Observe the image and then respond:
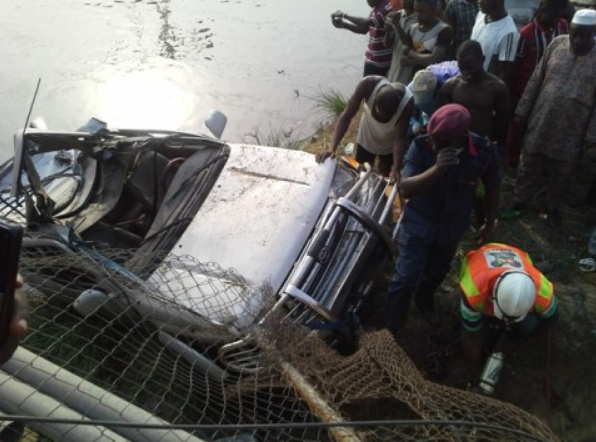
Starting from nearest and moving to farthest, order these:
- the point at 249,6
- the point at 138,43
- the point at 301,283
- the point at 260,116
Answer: the point at 301,283
the point at 260,116
the point at 138,43
the point at 249,6

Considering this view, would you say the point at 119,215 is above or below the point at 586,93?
below

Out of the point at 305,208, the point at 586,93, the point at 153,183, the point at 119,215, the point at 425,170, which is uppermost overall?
the point at 586,93

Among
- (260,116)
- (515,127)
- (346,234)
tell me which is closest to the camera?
(346,234)

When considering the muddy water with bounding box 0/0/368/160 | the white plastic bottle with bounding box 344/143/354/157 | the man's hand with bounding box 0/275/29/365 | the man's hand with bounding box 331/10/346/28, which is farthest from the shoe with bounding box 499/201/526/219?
the man's hand with bounding box 0/275/29/365

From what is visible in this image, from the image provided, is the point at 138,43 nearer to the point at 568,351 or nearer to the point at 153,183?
the point at 153,183

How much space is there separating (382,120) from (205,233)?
5.46 feet

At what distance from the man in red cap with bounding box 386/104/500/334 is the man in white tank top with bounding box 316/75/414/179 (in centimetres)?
72

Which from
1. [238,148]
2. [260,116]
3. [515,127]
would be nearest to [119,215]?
[238,148]

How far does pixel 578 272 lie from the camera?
4289 mm

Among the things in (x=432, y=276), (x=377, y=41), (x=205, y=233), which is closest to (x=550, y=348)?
(x=432, y=276)

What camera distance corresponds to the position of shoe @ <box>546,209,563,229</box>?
4.68 m

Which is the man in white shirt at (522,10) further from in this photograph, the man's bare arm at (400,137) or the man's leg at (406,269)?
the man's leg at (406,269)

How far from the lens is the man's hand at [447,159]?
10.6 ft

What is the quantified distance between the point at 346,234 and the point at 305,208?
12.7 inches
